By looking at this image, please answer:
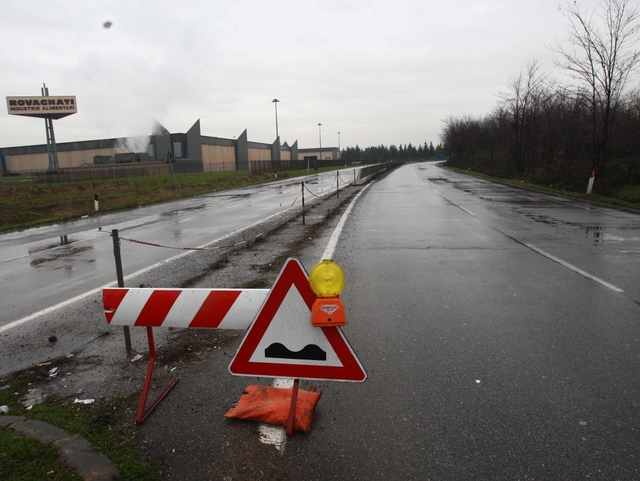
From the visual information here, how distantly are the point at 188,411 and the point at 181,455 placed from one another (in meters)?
0.51

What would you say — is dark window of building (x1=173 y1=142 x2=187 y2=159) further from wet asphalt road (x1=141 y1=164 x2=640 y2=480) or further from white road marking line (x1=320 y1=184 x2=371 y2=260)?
wet asphalt road (x1=141 y1=164 x2=640 y2=480)

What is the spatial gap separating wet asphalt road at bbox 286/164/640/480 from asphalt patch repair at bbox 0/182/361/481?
34 cm

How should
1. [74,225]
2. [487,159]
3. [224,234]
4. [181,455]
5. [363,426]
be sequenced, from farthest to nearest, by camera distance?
[487,159], [74,225], [224,234], [363,426], [181,455]

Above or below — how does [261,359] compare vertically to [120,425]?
above

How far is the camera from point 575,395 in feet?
11.3

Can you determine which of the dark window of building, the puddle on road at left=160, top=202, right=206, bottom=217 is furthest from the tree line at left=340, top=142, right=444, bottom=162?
the puddle on road at left=160, top=202, right=206, bottom=217

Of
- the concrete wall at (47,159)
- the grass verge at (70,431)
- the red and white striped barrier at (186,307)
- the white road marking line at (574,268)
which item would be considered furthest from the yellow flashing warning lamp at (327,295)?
the concrete wall at (47,159)

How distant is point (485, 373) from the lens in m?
3.83

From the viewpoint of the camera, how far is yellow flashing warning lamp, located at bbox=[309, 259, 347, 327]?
283 cm

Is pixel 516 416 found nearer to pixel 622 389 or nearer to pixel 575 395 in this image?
pixel 575 395

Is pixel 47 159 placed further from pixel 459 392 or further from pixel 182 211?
pixel 459 392

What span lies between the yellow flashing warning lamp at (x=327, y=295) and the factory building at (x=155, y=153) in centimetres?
6536

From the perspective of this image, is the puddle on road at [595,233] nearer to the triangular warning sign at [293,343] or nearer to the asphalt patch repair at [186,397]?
the asphalt patch repair at [186,397]

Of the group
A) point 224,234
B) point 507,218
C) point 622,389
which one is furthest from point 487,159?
point 622,389
